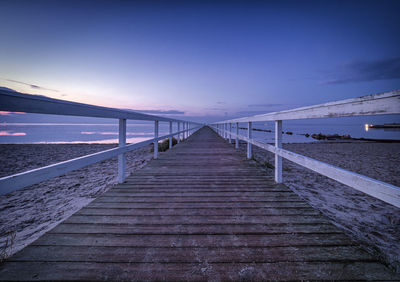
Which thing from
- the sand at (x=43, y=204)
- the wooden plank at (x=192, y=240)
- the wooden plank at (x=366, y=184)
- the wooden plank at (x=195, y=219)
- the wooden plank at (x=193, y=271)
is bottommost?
the sand at (x=43, y=204)

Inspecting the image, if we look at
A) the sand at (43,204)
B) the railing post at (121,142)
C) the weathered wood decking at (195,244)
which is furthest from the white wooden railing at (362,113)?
the sand at (43,204)

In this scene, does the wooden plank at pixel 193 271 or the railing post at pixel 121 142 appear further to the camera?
the railing post at pixel 121 142

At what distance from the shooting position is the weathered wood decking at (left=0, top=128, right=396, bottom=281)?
102 cm

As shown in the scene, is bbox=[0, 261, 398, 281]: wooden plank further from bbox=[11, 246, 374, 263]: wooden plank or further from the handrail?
the handrail

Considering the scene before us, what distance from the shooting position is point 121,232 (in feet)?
4.61

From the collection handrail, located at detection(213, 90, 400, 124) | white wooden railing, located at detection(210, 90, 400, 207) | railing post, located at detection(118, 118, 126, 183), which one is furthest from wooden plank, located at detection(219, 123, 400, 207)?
railing post, located at detection(118, 118, 126, 183)

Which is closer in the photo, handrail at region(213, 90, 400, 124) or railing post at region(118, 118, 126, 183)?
handrail at region(213, 90, 400, 124)

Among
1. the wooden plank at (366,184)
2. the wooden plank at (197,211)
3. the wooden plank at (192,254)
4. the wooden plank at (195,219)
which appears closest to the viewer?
the wooden plank at (366,184)

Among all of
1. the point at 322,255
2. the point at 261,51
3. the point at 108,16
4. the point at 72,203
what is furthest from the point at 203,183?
the point at 261,51

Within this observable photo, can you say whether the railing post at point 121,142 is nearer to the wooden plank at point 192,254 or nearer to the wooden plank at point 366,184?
the wooden plank at point 192,254

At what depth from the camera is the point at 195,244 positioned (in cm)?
126

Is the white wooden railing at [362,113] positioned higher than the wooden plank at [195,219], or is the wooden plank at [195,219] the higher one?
the white wooden railing at [362,113]

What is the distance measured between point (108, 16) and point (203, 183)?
1360cm

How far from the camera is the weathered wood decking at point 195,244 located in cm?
102
